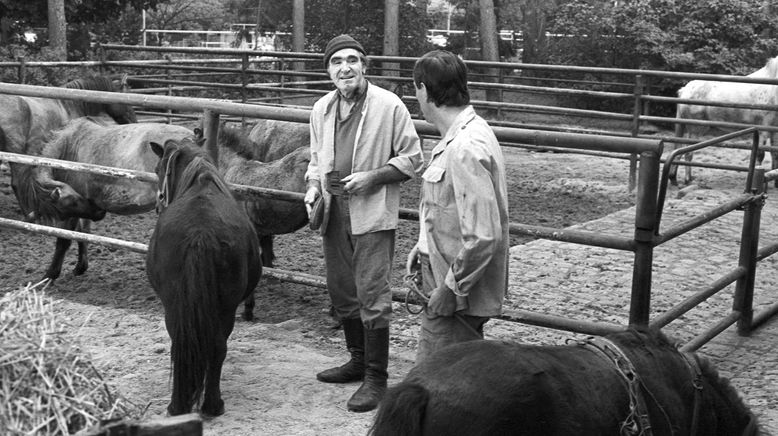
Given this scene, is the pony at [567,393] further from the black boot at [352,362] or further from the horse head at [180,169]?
the horse head at [180,169]

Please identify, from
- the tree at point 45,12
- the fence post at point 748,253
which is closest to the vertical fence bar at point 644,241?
the fence post at point 748,253

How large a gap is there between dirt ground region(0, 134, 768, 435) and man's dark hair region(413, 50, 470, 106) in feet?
4.55

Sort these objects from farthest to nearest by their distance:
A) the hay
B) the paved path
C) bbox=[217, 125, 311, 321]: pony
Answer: bbox=[217, 125, 311, 321]: pony → the paved path → the hay

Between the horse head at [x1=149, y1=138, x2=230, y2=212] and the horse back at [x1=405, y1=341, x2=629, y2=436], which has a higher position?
the horse head at [x1=149, y1=138, x2=230, y2=212]

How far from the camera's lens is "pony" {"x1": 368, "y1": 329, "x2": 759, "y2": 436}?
260 centimetres

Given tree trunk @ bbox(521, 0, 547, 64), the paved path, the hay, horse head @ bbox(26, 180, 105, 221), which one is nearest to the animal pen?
the paved path

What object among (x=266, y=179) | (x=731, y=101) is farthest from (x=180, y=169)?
(x=731, y=101)

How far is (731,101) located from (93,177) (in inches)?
335

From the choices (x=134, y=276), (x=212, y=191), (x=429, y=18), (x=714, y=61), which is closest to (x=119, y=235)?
(x=134, y=276)

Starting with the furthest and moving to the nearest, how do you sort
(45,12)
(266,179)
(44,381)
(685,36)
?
(685,36), (45,12), (266,179), (44,381)

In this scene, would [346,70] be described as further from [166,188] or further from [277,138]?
[277,138]

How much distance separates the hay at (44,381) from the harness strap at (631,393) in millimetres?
1472

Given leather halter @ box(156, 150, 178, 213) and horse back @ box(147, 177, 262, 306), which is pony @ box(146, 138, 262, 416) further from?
leather halter @ box(156, 150, 178, 213)

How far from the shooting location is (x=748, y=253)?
5.61 metres
